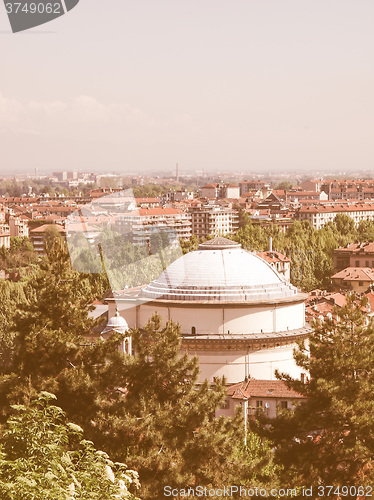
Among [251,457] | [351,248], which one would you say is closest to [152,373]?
[251,457]

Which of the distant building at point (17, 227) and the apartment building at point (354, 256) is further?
the distant building at point (17, 227)

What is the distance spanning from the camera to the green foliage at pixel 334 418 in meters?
18.1

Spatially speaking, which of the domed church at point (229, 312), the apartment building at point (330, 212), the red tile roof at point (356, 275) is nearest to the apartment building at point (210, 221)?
the apartment building at point (330, 212)

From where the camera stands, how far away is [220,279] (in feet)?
103

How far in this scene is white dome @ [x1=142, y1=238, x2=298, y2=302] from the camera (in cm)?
3084

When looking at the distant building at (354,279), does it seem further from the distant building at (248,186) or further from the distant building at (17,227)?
the distant building at (248,186)

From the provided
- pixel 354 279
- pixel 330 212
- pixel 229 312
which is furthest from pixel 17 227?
pixel 229 312

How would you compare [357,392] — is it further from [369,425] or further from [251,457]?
[251,457]

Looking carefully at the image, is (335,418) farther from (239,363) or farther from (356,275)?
(356,275)

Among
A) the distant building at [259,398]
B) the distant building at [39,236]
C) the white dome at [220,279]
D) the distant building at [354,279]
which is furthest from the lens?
the distant building at [39,236]

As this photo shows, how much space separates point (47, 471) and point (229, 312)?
59.0ft

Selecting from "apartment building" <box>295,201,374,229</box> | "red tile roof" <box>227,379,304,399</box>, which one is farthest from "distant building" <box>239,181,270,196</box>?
"red tile roof" <box>227,379,304,399</box>

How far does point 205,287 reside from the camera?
30922mm

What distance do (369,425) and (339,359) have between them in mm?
1506
